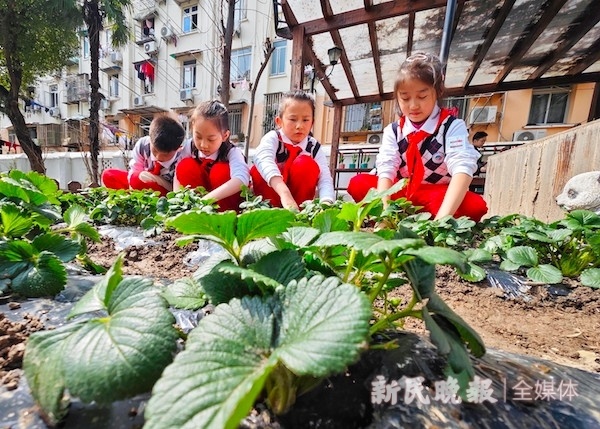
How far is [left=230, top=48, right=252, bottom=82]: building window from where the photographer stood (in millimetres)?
12430

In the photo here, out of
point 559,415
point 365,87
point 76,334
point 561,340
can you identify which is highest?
point 365,87

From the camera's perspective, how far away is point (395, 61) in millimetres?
3971

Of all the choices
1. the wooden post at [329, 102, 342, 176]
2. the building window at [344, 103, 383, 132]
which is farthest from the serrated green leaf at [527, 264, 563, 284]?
the building window at [344, 103, 383, 132]

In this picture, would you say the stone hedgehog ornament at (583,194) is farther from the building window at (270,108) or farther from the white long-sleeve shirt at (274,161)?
the building window at (270,108)

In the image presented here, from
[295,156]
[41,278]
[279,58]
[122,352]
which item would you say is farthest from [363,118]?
[122,352]

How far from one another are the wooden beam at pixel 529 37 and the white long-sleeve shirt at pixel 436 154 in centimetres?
193

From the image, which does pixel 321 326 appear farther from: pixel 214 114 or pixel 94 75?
pixel 94 75

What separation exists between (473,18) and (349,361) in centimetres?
384

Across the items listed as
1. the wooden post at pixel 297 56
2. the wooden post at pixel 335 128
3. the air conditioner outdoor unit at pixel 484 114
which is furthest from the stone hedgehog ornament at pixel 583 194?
the air conditioner outdoor unit at pixel 484 114

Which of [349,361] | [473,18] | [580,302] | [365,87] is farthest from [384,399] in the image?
[365,87]

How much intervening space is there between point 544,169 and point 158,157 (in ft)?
9.45

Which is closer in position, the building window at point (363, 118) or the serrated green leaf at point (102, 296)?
the serrated green leaf at point (102, 296)

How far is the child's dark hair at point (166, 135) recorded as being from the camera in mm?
2346

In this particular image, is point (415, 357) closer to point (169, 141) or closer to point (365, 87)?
point (169, 141)
